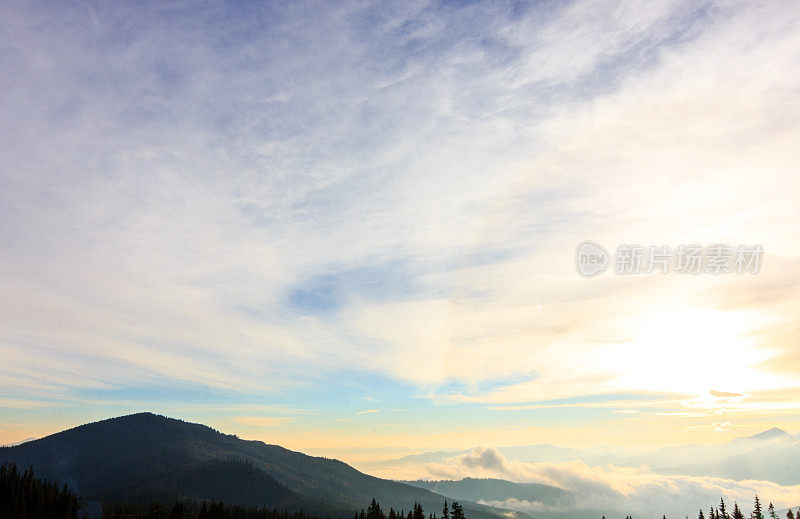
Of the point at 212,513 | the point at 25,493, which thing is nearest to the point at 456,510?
the point at 212,513

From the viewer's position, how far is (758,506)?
13850 cm

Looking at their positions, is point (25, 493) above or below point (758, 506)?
below

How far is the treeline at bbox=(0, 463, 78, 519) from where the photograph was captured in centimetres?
17562

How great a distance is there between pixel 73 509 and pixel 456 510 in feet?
570

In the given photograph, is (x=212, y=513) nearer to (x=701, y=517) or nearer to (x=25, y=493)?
(x=25, y=493)

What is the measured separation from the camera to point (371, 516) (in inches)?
6019

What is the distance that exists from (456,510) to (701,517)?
11349 centimetres

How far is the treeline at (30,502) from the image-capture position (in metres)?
176

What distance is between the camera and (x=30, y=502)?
595 ft

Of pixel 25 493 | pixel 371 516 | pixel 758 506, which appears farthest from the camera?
pixel 25 493

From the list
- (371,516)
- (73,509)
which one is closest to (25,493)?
(73,509)

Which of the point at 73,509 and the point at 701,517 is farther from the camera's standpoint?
the point at 73,509

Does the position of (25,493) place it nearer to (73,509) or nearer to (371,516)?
(73,509)

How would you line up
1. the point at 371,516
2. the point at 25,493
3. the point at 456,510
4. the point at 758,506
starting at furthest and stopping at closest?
the point at 25,493 < the point at 371,516 < the point at 758,506 < the point at 456,510
